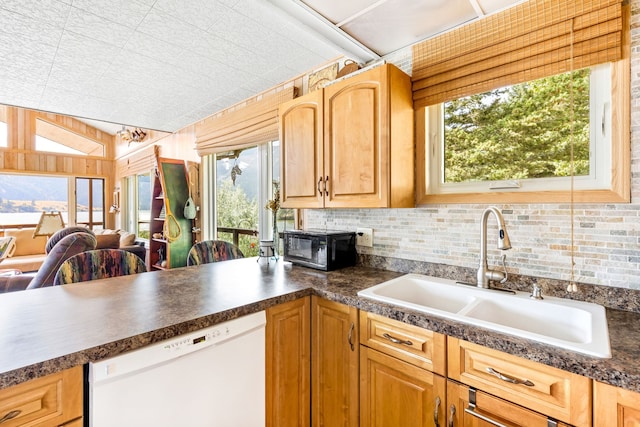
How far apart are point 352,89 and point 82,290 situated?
168 centimetres

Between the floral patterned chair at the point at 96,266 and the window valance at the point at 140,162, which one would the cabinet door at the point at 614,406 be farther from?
the window valance at the point at 140,162

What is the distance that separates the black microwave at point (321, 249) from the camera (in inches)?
71.3

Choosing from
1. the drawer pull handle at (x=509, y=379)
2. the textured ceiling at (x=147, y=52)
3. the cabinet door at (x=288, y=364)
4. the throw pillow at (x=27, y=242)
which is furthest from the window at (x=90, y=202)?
the drawer pull handle at (x=509, y=379)

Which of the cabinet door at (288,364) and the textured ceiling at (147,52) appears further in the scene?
the textured ceiling at (147,52)

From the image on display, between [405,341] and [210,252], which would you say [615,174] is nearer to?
[405,341]

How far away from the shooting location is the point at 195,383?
1068 millimetres

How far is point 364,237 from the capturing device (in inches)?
78.4

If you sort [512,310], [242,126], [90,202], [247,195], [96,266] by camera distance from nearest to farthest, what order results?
[512,310] < [96,266] < [242,126] < [247,195] < [90,202]

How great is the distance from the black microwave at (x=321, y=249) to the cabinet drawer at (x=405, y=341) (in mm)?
556

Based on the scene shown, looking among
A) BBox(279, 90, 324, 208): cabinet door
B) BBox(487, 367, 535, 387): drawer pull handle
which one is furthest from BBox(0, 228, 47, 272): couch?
BBox(487, 367, 535, 387): drawer pull handle

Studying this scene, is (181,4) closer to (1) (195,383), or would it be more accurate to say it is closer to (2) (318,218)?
(2) (318,218)

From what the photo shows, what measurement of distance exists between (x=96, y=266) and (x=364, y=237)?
1626mm

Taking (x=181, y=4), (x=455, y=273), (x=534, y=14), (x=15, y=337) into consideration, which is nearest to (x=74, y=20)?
(x=181, y=4)

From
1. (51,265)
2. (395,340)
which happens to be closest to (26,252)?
(51,265)
